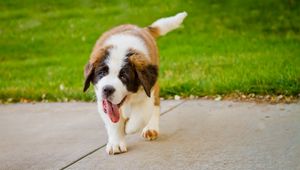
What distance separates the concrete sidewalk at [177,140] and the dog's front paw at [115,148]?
0.06 metres

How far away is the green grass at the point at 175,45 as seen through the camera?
25.5ft

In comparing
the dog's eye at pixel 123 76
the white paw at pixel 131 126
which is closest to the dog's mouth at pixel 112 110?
the white paw at pixel 131 126

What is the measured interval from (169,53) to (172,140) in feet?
19.5

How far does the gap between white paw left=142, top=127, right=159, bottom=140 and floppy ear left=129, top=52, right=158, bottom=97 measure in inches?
25.7

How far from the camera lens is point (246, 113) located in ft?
19.6

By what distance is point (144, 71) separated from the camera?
464 cm

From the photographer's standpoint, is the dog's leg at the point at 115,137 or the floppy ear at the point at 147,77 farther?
the dog's leg at the point at 115,137

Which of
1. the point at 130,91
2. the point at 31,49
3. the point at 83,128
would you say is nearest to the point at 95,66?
the point at 130,91

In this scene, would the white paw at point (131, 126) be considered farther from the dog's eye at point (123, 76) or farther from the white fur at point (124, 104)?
the dog's eye at point (123, 76)

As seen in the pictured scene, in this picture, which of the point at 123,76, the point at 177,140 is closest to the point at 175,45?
the point at 177,140

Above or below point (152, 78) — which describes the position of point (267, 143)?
below

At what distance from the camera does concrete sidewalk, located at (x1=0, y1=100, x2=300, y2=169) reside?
435 centimetres

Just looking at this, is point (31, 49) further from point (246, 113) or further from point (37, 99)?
point (246, 113)

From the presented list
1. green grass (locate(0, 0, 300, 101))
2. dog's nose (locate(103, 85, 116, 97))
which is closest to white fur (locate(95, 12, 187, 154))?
dog's nose (locate(103, 85, 116, 97))
